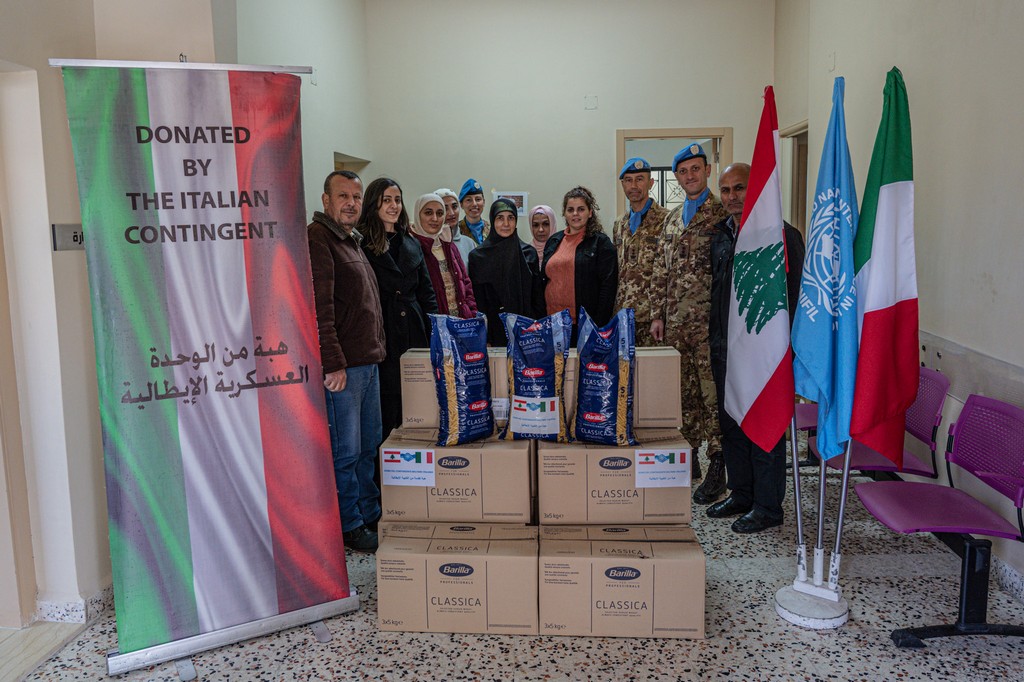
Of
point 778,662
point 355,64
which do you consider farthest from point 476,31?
point 778,662

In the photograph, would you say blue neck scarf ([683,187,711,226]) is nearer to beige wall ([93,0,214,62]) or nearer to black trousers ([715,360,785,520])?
black trousers ([715,360,785,520])

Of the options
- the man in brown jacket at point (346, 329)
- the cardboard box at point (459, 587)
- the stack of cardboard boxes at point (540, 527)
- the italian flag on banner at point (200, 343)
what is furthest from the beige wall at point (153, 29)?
the cardboard box at point (459, 587)

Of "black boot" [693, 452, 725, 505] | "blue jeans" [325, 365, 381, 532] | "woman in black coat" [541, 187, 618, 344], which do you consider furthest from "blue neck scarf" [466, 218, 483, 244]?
"black boot" [693, 452, 725, 505]

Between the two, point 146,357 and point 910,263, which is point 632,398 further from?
point 146,357

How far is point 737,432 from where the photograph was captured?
10.7 feet

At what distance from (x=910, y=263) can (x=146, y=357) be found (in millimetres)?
2345

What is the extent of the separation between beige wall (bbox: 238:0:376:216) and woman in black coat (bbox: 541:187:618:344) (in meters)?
1.48

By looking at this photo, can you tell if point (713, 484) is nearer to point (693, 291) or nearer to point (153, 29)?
point (693, 291)

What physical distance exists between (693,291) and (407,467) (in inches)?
63.9

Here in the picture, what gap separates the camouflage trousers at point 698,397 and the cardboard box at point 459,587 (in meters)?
1.36

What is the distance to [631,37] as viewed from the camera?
627 centimetres

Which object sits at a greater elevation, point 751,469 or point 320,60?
point 320,60

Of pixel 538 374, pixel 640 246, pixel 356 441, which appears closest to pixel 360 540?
pixel 356 441

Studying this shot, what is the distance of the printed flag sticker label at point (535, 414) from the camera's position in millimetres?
2580
